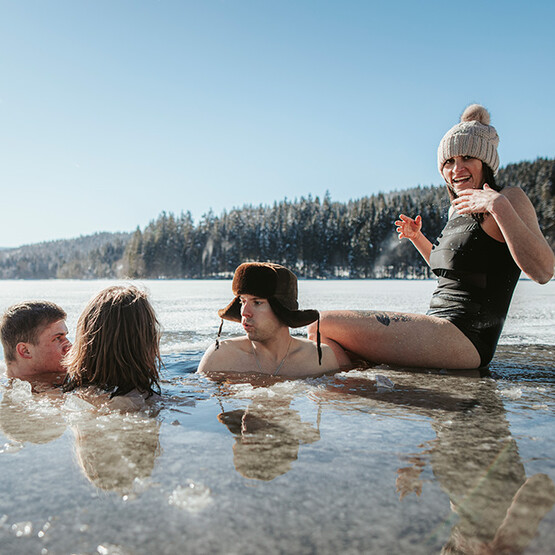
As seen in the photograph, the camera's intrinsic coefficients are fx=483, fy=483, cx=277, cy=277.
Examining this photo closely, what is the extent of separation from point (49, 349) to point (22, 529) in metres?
2.24

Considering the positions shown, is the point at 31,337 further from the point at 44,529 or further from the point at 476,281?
the point at 476,281

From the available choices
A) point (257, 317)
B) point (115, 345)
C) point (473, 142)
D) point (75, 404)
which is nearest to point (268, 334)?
point (257, 317)

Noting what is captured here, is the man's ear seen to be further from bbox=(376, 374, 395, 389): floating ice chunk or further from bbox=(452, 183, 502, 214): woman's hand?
bbox=(452, 183, 502, 214): woman's hand

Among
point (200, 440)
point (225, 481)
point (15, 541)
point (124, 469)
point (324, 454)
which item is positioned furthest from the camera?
point (200, 440)

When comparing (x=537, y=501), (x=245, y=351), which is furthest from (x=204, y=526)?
(x=245, y=351)

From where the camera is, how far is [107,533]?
108cm

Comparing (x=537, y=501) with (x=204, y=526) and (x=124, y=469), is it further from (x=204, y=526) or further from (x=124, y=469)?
(x=124, y=469)

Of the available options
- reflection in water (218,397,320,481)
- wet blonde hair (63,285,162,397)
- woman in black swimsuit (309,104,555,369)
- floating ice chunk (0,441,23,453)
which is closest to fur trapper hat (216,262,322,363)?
woman in black swimsuit (309,104,555,369)

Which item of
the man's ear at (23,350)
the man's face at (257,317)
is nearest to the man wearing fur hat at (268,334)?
the man's face at (257,317)

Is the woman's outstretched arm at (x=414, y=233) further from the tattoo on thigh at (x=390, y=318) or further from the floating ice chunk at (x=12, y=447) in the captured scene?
the floating ice chunk at (x=12, y=447)

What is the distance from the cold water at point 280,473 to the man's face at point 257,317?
68 centimetres

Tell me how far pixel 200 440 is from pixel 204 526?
25.6 inches

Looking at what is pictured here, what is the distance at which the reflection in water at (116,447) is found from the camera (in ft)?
4.60

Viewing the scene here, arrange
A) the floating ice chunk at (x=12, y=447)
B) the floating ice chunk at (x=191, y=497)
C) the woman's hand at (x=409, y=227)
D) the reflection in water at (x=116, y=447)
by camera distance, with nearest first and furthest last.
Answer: the floating ice chunk at (x=191, y=497)
the reflection in water at (x=116, y=447)
the floating ice chunk at (x=12, y=447)
the woman's hand at (x=409, y=227)
